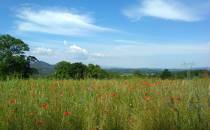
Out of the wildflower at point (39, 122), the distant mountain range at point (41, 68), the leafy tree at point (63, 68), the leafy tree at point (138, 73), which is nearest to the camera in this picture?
the wildflower at point (39, 122)

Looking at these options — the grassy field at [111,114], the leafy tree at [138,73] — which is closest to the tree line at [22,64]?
the leafy tree at [138,73]

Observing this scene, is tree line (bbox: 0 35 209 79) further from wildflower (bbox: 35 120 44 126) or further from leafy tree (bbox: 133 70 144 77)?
wildflower (bbox: 35 120 44 126)

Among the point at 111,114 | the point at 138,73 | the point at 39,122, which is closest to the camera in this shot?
the point at 39,122

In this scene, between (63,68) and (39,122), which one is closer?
(39,122)

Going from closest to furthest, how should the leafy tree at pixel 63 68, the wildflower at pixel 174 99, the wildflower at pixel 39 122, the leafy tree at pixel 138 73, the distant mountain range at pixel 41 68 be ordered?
1. the wildflower at pixel 39 122
2. the wildflower at pixel 174 99
3. the leafy tree at pixel 138 73
4. the distant mountain range at pixel 41 68
5. the leafy tree at pixel 63 68

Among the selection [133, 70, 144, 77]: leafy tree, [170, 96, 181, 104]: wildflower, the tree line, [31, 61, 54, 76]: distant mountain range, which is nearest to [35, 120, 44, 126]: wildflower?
[170, 96, 181, 104]: wildflower

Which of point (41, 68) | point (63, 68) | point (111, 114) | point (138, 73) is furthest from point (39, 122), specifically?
point (63, 68)

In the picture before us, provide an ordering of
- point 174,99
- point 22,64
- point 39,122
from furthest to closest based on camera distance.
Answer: point 22,64
point 174,99
point 39,122

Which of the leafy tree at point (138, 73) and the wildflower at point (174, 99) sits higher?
the leafy tree at point (138, 73)

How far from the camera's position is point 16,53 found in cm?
4566

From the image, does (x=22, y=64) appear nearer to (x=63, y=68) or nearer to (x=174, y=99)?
(x=63, y=68)

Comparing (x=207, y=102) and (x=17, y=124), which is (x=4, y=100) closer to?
(x=17, y=124)

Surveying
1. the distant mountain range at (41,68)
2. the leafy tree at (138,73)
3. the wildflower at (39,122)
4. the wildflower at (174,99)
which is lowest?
the wildflower at (39,122)

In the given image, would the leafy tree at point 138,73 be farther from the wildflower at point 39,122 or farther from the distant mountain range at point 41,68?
the wildflower at point 39,122
